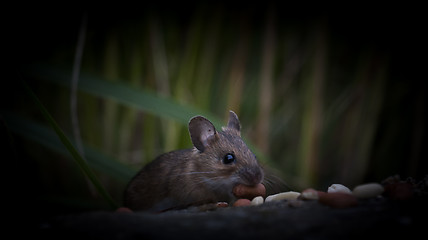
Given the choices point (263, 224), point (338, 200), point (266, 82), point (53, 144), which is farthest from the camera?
point (266, 82)

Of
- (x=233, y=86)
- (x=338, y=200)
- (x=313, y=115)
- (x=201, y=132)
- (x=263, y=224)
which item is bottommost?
(x=263, y=224)

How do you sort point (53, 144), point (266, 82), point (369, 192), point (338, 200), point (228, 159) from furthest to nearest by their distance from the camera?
point (266, 82)
point (53, 144)
point (228, 159)
point (369, 192)
point (338, 200)

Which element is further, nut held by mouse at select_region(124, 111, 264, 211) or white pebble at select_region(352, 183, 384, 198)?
nut held by mouse at select_region(124, 111, 264, 211)

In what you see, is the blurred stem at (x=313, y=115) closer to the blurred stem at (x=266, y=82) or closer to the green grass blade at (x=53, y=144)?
the blurred stem at (x=266, y=82)

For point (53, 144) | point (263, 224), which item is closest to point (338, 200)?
point (263, 224)

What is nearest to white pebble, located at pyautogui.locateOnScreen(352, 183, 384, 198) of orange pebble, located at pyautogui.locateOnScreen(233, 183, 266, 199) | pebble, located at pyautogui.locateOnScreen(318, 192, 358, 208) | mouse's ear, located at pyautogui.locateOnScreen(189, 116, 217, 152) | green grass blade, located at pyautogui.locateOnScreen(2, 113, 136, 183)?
pebble, located at pyautogui.locateOnScreen(318, 192, 358, 208)

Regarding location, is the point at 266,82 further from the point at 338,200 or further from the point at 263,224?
the point at 263,224

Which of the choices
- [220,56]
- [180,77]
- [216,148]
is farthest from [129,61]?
[216,148]

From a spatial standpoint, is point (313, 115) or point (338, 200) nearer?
point (338, 200)

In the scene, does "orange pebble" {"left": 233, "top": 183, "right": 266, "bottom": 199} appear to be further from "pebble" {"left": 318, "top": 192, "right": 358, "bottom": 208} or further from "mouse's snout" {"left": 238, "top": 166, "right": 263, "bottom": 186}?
"pebble" {"left": 318, "top": 192, "right": 358, "bottom": 208}
